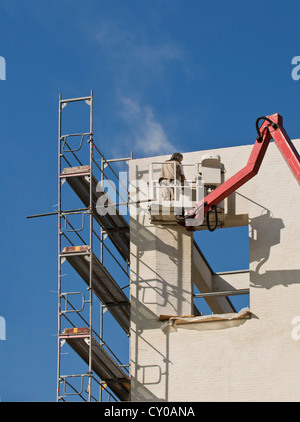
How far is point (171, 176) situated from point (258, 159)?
8.06ft

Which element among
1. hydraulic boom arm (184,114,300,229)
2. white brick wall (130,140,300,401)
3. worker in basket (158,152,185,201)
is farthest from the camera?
worker in basket (158,152,185,201)

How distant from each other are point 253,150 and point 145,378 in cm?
675

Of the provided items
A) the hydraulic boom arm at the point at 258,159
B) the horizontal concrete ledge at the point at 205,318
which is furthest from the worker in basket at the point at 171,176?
the horizontal concrete ledge at the point at 205,318

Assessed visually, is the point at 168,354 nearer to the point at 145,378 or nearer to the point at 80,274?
the point at 145,378

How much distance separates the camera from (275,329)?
32281mm

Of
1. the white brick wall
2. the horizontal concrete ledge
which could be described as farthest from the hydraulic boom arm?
the horizontal concrete ledge

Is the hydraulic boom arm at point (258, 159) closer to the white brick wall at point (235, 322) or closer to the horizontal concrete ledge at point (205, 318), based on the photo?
the white brick wall at point (235, 322)

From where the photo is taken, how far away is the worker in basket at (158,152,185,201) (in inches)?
1310

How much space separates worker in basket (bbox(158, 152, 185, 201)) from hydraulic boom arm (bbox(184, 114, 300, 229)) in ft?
2.62

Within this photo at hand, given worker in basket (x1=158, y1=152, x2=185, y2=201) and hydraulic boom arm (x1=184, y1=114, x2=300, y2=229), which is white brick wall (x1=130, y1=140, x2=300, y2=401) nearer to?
worker in basket (x1=158, y1=152, x2=185, y2=201)

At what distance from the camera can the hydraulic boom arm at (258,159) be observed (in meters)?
32.5

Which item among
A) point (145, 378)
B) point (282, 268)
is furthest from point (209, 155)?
point (145, 378)

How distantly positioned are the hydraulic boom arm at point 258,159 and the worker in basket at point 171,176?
0.80 metres

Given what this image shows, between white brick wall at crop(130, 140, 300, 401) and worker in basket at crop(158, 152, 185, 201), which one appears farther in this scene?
worker in basket at crop(158, 152, 185, 201)
